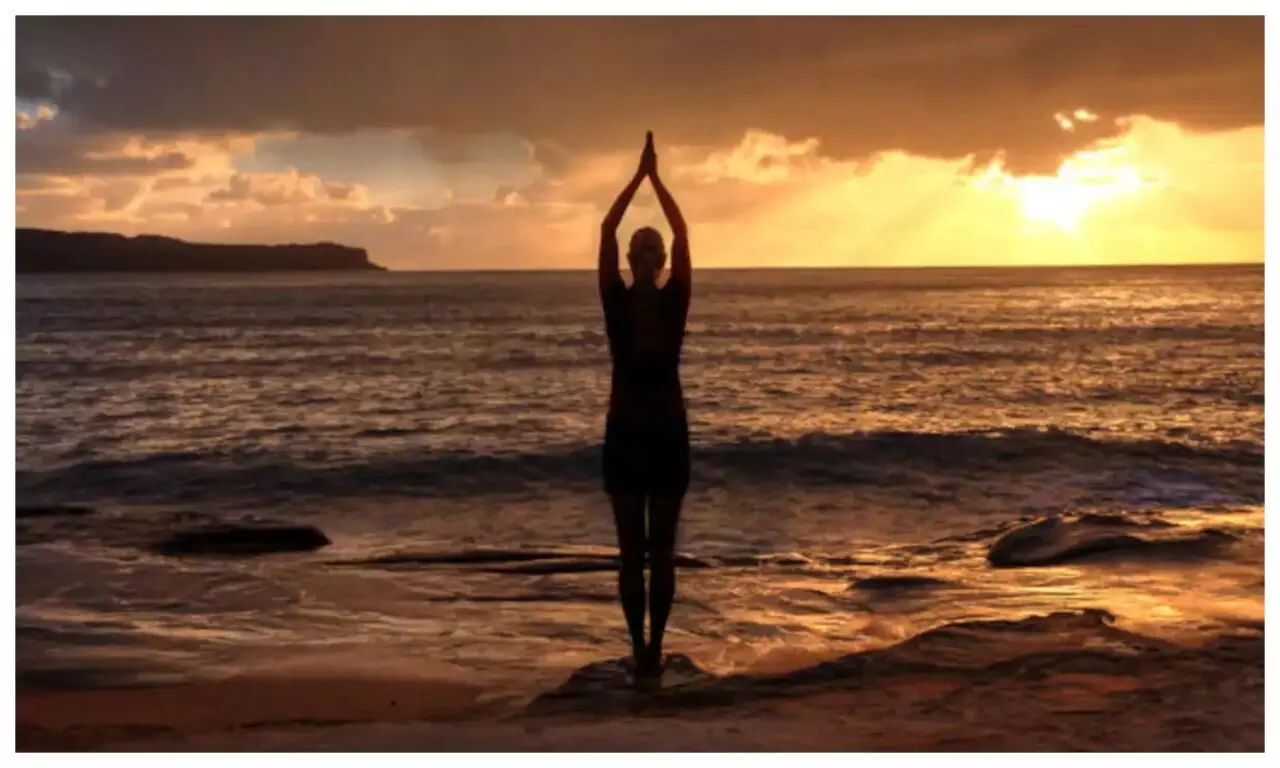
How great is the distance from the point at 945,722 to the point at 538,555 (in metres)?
5.19

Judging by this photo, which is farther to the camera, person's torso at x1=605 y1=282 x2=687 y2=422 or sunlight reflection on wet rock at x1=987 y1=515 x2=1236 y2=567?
sunlight reflection on wet rock at x1=987 y1=515 x2=1236 y2=567

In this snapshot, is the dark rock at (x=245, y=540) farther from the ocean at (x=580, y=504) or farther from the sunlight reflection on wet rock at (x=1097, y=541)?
the sunlight reflection on wet rock at (x=1097, y=541)

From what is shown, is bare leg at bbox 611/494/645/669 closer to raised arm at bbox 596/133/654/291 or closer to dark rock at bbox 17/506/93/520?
raised arm at bbox 596/133/654/291

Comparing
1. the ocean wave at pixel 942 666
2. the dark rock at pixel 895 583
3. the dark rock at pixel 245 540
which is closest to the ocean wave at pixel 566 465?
the dark rock at pixel 245 540

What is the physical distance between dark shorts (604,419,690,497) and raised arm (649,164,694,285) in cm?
65

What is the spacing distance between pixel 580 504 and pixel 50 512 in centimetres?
514

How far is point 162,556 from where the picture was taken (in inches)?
364

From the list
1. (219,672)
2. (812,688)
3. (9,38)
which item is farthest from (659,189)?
(9,38)

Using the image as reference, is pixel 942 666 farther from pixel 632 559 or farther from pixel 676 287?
pixel 676 287

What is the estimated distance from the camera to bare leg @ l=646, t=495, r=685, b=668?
522cm

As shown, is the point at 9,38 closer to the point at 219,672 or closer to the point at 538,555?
the point at 219,672

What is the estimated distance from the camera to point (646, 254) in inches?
207

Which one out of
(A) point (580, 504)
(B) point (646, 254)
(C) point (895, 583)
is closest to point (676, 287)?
(B) point (646, 254)

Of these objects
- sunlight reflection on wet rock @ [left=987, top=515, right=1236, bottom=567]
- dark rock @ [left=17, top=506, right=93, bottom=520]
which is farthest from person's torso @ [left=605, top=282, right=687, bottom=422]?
→ dark rock @ [left=17, top=506, right=93, bottom=520]
